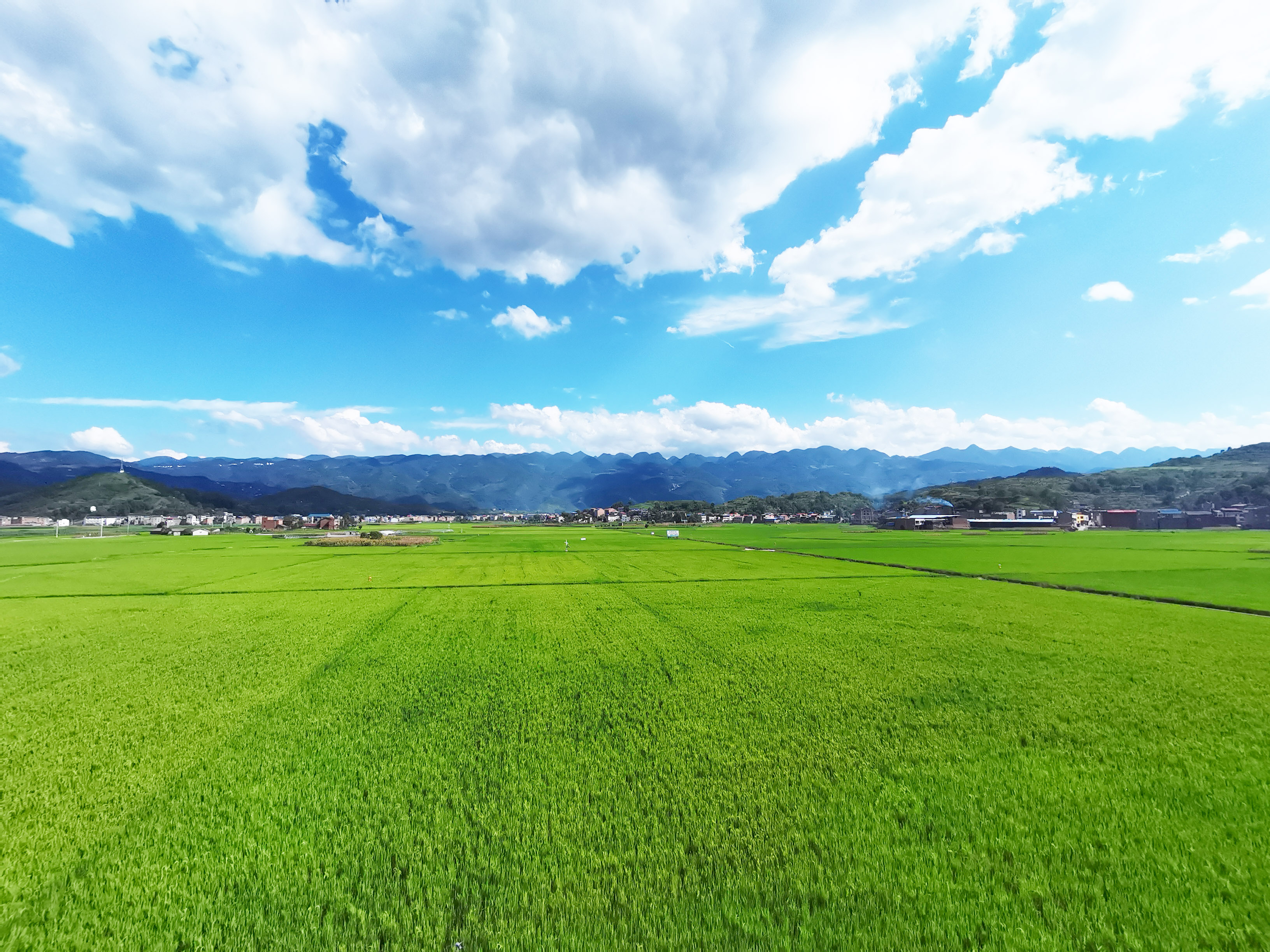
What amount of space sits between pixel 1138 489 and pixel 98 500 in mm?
336568

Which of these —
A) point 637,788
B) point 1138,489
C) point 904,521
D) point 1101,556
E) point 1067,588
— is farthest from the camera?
point 1138,489

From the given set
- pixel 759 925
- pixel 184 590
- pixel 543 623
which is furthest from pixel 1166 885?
pixel 184 590

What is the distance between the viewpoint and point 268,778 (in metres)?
6.50

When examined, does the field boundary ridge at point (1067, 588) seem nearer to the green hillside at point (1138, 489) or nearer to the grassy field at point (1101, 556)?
the grassy field at point (1101, 556)

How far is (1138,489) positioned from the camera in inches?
5851

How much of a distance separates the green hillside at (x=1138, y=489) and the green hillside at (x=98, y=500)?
263m

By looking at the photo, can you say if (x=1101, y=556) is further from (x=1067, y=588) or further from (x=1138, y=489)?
(x=1138, y=489)

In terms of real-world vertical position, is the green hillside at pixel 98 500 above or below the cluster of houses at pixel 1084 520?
above

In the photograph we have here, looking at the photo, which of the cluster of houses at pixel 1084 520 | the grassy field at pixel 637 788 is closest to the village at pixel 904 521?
the cluster of houses at pixel 1084 520

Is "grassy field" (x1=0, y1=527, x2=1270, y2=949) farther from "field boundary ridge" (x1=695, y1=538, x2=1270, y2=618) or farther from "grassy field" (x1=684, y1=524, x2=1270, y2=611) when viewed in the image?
"grassy field" (x1=684, y1=524, x2=1270, y2=611)

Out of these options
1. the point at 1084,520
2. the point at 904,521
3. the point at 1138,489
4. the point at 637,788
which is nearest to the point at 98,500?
the point at 637,788

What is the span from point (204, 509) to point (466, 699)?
23927 centimetres

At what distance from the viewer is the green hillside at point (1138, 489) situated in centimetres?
12038

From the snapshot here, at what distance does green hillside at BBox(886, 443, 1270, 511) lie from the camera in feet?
395
